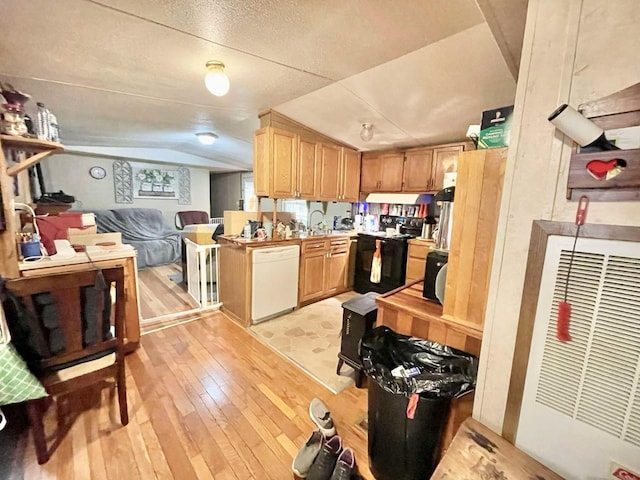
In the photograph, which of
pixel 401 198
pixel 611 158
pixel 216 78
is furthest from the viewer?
pixel 401 198

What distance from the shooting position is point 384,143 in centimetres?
373

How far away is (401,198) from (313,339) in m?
2.31

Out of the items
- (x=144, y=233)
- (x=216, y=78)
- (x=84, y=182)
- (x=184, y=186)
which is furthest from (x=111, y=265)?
(x=184, y=186)

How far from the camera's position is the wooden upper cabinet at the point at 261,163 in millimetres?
2977

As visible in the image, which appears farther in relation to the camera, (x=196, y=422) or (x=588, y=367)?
(x=196, y=422)

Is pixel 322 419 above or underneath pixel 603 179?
underneath

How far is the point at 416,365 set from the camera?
4.39 ft

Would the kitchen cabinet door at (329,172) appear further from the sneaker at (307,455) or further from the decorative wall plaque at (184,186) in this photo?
the decorative wall plaque at (184,186)

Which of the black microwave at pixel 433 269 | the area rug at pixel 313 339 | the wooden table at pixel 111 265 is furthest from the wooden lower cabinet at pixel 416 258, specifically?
the wooden table at pixel 111 265

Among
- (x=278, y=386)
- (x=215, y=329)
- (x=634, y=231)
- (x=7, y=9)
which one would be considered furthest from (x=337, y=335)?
(x=7, y=9)

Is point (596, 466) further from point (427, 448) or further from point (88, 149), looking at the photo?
point (88, 149)

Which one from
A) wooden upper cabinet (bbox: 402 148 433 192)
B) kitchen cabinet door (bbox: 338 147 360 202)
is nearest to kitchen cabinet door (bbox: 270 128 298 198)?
kitchen cabinet door (bbox: 338 147 360 202)

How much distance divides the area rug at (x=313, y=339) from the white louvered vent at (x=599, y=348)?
147 cm

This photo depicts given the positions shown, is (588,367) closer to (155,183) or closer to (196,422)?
(196,422)
